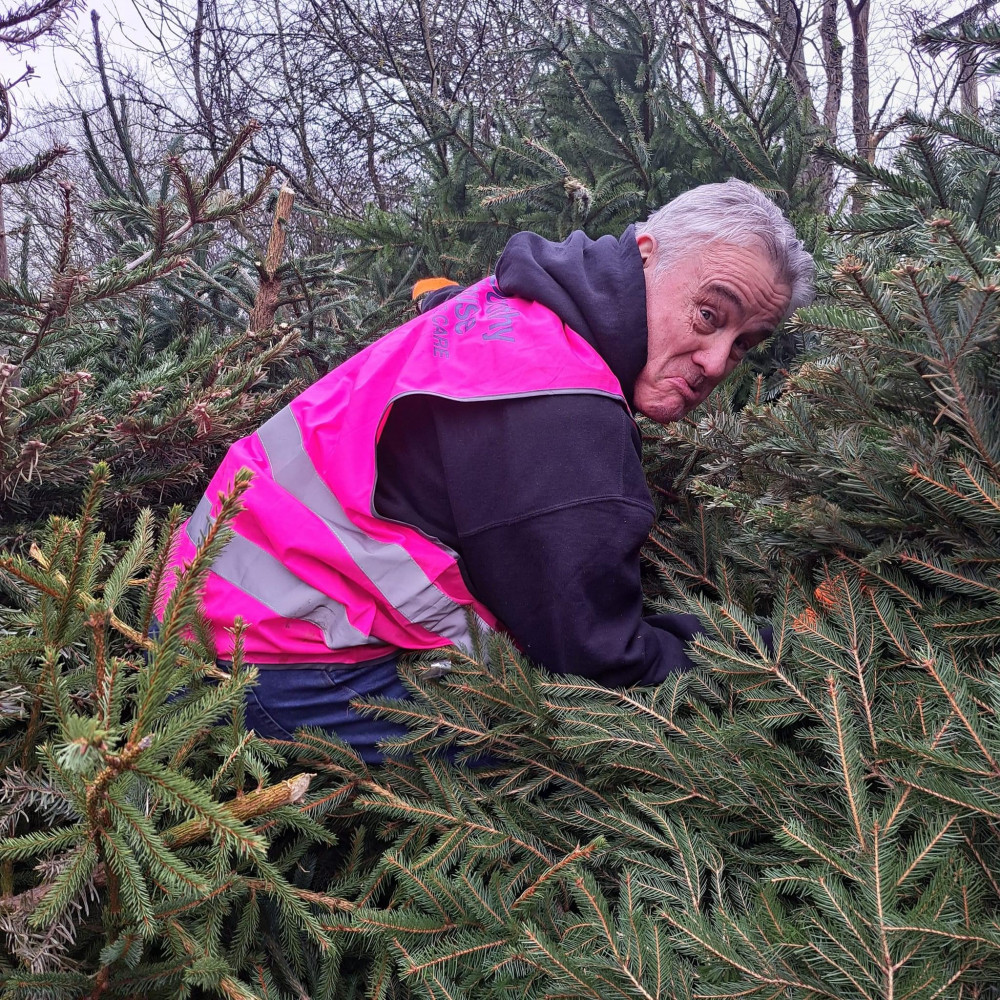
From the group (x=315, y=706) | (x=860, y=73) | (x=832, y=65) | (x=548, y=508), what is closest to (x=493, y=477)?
(x=548, y=508)

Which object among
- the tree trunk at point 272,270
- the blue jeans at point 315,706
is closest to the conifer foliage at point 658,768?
the blue jeans at point 315,706

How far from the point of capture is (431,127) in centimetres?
430

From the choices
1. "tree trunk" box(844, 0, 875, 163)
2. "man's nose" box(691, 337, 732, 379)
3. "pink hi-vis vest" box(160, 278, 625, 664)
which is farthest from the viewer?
"tree trunk" box(844, 0, 875, 163)

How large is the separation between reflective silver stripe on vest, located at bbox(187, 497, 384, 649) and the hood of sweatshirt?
0.93 meters

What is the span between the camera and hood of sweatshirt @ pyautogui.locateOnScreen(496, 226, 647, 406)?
6.50 ft

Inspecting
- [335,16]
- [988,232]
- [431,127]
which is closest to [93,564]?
[988,232]

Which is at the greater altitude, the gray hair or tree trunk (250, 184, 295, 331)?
tree trunk (250, 184, 295, 331)

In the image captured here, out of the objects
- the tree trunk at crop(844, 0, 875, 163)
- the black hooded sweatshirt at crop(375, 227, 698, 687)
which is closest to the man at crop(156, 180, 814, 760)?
the black hooded sweatshirt at crop(375, 227, 698, 687)

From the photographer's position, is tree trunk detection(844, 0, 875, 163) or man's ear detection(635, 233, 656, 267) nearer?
man's ear detection(635, 233, 656, 267)

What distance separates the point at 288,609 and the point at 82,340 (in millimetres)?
1643

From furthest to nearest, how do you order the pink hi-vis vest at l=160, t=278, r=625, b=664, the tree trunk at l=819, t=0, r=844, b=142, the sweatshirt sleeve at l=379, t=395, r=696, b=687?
1. the tree trunk at l=819, t=0, r=844, b=142
2. the pink hi-vis vest at l=160, t=278, r=625, b=664
3. the sweatshirt sleeve at l=379, t=395, r=696, b=687

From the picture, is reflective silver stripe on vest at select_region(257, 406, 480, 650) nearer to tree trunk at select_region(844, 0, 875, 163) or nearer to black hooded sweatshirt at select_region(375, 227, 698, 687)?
black hooded sweatshirt at select_region(375, 227, 698, 687)

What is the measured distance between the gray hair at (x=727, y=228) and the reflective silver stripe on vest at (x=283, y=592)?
124cm

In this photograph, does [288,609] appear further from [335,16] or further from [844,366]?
[335,16]
